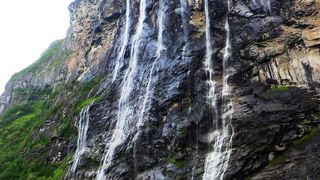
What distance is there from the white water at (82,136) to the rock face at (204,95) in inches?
21.2

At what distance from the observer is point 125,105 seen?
32.6m

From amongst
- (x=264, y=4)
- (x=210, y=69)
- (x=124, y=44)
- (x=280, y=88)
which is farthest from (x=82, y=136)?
(x=264, y=4)

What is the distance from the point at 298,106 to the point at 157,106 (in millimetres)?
9384

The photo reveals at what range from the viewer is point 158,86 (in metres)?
31.1

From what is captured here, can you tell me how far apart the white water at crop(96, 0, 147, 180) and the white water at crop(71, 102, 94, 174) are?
289 cm

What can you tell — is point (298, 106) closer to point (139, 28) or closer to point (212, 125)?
point (212, 125)

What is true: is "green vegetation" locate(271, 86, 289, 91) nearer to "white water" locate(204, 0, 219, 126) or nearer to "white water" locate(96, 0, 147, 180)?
"white water" locate(204, 0, 219, 126)

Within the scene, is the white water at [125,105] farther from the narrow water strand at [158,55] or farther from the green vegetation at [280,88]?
the green vegetation at [280,88]

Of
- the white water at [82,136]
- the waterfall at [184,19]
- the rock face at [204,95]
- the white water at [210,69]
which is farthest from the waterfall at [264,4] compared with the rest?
the white water at [82,136]

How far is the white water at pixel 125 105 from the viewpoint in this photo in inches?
1186

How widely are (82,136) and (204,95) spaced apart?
10849 mm

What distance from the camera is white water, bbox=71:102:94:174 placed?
106 ft

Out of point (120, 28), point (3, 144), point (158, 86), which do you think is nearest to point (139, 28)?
point (120, 28)

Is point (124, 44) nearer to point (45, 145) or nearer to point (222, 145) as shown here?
point (45, 145)
